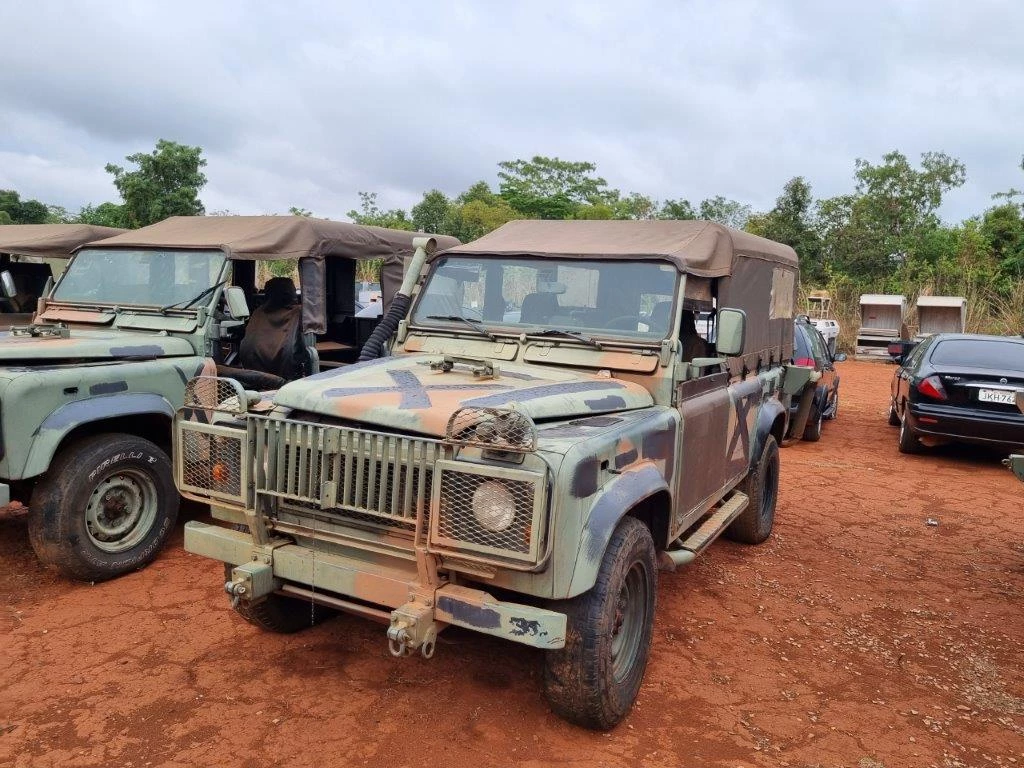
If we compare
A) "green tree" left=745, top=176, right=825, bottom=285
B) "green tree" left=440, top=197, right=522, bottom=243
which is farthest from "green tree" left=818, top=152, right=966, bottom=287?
"green tree" left=440, top=197, right=522, bottom=243

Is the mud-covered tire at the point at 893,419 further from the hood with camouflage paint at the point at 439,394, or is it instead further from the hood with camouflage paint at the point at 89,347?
the hood with camouflage paint at the point at 89,347

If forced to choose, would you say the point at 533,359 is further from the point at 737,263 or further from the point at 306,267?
the point at 306,267

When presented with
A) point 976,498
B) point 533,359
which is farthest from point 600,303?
point 976,498

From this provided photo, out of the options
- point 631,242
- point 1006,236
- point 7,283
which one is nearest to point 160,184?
point 7,283

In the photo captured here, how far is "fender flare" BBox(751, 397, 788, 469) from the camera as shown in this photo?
5371mm

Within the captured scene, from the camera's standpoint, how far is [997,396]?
7.94m

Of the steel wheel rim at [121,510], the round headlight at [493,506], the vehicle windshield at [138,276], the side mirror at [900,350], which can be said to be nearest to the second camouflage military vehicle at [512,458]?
the round headlight at [493,506]

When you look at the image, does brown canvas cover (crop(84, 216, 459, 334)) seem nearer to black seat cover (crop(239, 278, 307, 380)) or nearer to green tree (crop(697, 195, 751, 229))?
black seat cover (crop(239, 278, 307, 380))

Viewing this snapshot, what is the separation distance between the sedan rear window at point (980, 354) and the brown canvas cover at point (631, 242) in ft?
15.7

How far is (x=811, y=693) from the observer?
11.9ft

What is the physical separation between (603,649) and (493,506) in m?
0.74

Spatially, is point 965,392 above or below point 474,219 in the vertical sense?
below

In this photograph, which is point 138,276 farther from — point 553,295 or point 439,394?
point 439,394

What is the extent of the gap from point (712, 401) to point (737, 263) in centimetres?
99
